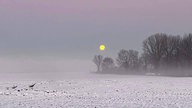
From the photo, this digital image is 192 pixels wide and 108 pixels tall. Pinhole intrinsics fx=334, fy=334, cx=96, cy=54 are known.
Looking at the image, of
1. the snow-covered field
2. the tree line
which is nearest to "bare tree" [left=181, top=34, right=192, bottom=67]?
the tree line

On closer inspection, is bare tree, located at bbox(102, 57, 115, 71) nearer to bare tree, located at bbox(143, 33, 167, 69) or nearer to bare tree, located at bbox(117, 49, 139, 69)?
bare tree, located at bbox(117, 49, 139, 69)

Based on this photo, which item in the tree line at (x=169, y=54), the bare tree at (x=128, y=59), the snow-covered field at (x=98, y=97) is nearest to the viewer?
the snow-covered field at (x=98, y=97)

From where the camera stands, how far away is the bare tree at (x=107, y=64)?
152500mm

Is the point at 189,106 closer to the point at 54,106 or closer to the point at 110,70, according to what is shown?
the point at 54,106

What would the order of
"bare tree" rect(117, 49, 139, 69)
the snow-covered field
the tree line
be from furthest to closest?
1. "bare tree" rect(117, 49, 139, 69)
2. the tree line
3. the snow-covered field

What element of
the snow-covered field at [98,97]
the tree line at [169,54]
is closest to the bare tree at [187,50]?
the tree line at [169,54]

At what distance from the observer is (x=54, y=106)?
21328 mm

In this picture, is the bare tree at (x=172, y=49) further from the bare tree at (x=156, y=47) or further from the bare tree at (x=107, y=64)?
the bare tree at (x=107, y=64)

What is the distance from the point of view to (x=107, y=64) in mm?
158625

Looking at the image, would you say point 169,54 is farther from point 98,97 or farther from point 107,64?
point 98,97

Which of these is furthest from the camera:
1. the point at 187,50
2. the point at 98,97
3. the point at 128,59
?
the point at 128,59

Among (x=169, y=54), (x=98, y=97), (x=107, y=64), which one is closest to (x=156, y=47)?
(x=169, y=54)

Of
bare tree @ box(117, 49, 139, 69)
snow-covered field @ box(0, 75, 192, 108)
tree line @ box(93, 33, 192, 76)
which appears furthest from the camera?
bare tree @ box(117, 49, 139, 69)

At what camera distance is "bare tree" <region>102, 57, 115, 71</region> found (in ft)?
500
